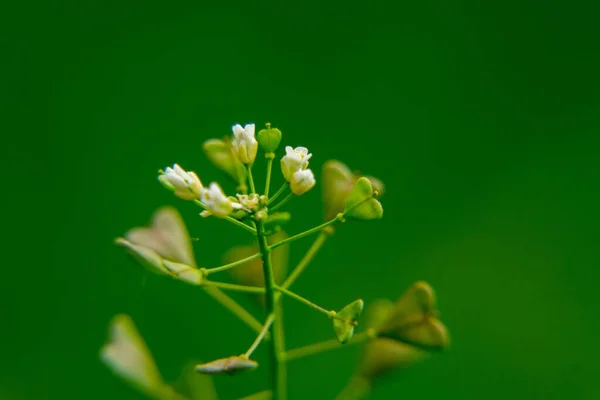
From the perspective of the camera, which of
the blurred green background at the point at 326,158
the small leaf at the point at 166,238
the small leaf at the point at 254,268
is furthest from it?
the blurred green background at the point at 326,158

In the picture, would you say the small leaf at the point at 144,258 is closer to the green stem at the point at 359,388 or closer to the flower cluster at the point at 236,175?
the flower cluster at the point at 236,175

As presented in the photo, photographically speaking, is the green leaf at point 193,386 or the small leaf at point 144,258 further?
the green leaf at point 193,386

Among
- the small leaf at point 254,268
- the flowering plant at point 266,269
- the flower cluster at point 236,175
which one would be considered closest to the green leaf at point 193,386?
the flowering plant at point 266,269

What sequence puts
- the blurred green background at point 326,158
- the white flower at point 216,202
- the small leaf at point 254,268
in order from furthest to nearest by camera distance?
the blurred green background at point 326,158, the small leaf at point 254,268, the white flower at point 216,202

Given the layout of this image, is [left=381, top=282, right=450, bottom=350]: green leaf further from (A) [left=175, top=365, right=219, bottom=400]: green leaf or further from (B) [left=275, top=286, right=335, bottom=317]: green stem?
(A) [left=175, top=365, right=219, bottom=400]: green leaf

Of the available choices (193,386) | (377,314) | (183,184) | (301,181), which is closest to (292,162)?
(301,181)

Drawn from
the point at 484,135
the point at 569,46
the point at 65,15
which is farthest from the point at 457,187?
the point at 65,15
